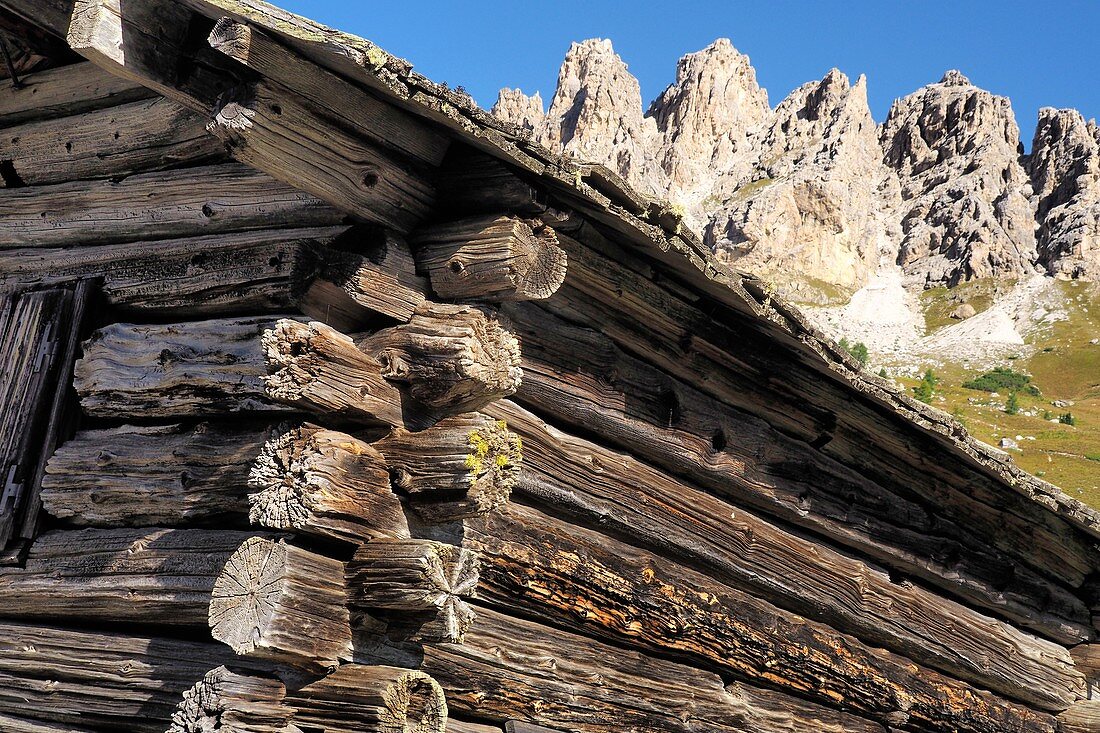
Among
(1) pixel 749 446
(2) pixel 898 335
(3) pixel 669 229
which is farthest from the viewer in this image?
(2) pixel 898 335

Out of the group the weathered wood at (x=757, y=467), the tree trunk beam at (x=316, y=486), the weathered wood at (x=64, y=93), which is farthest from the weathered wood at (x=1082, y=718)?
the weathered wood at (x=64, y=93)

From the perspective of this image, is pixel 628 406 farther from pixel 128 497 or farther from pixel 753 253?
pixel 753 253

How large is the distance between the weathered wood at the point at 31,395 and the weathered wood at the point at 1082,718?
7.21 meters

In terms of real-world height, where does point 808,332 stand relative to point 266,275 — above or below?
above

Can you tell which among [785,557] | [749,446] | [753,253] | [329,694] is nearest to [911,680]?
[785,557]

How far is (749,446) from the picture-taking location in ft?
18.0

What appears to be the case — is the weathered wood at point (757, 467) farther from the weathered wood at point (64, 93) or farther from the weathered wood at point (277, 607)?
the weathered wood at point (64, 93)

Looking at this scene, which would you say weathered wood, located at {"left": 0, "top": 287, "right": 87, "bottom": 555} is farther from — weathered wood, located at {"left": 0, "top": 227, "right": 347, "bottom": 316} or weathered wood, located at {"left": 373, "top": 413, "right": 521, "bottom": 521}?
weathered wood, located at {"left": 373, "top": 413, "right": 521, "bottom": 521}

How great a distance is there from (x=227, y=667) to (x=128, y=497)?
107 centimetres

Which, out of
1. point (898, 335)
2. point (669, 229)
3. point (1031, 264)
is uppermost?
point (1031, 264)

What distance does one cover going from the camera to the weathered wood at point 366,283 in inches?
144

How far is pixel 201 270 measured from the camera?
401cm

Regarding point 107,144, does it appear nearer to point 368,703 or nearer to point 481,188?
point 481,188

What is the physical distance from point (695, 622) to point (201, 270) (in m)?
3.03
